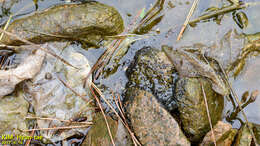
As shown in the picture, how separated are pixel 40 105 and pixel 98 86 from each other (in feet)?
2.50

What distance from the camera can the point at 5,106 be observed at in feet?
8.77

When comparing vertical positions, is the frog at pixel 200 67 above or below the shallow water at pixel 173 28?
below

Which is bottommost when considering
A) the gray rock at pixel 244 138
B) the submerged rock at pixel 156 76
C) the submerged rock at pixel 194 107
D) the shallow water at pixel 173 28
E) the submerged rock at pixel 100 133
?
the gray rock at pixel 244 138

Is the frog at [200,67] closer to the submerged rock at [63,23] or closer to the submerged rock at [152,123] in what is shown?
the submerged rock at [152,123]

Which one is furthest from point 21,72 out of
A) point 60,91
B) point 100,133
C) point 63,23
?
point 100,133

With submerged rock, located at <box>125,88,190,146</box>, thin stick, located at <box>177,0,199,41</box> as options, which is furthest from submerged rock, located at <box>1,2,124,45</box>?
submerged rock, located at <box>125,88,190,146</box>

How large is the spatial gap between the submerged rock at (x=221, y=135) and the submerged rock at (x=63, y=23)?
1771 millimetres

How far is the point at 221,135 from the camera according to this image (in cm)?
251

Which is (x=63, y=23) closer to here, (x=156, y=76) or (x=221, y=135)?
(x=156, y=76)

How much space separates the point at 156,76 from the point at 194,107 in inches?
22.4

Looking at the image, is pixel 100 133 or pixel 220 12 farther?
pixel 220 12

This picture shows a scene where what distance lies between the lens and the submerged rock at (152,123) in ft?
7.82

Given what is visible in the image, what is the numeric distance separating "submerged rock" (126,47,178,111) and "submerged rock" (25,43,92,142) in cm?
68

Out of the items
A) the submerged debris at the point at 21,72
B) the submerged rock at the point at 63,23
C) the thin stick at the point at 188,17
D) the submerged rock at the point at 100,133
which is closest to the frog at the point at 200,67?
the thin stick at the point at 188,17
